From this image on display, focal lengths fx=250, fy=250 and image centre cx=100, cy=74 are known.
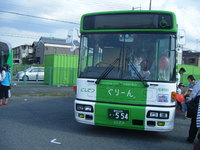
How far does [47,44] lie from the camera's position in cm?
5275

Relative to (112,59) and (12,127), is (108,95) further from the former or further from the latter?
(12,127)

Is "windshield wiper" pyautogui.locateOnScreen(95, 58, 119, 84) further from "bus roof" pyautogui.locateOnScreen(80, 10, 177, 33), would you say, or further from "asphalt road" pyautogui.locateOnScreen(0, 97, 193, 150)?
"asphalt road" pyautogui.locateOnScreen(0, 97, 193, 150)

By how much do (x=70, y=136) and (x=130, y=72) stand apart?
7.24ft

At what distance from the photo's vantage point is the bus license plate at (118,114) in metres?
5.90

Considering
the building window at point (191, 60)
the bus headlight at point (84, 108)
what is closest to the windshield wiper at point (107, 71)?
the bus headlight at point (84, 108)

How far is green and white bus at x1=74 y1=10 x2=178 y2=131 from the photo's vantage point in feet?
19.0

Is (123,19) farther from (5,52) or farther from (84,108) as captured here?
(5,52)

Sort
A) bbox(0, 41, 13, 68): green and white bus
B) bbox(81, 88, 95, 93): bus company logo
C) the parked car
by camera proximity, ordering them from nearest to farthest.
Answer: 1. bbox(81, 88, 95, 93): bus company logo
2. bbox(0, 41, 13, 68): green and white bus
3. the parked car

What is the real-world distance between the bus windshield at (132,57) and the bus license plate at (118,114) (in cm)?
78

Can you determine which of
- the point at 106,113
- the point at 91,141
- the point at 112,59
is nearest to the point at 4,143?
the point at 91,141

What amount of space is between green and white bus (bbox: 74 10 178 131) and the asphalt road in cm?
45

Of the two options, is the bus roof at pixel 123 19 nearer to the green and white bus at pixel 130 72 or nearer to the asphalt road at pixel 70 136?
the green and white bus at pixel 130 72

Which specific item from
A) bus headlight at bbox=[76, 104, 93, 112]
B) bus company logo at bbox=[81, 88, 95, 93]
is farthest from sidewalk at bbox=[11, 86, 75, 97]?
bus company logo at bbox=[81, 88, 95, 93]

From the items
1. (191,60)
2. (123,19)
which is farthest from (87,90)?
(191,60)
